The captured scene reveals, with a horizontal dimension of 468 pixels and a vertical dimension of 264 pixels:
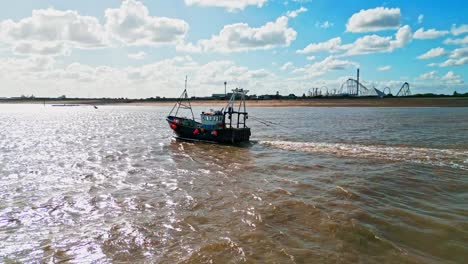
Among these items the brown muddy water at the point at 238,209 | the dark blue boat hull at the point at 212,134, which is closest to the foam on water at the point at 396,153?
the brown muddy water at the point at 238,209

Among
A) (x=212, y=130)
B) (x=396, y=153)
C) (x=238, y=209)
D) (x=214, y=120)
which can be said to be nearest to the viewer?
(x=238, y=209)

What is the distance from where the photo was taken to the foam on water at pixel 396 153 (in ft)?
75.5

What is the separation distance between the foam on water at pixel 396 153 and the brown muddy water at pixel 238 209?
186 millimetres

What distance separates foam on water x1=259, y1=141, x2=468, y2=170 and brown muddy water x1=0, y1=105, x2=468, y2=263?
186 millimetres

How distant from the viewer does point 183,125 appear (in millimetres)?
38219

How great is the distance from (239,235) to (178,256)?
2215 millimetres

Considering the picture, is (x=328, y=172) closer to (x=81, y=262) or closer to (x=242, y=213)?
(x=242, y=213)

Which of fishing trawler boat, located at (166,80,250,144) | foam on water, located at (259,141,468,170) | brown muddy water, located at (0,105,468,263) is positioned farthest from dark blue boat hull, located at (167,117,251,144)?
brown muddy water, located at (0,105,468,263)

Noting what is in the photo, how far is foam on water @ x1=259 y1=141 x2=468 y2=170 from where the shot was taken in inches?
906

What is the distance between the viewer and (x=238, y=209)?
1358 cm

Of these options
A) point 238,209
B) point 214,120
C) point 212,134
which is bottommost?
point 238,209

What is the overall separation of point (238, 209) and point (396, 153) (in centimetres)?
1764

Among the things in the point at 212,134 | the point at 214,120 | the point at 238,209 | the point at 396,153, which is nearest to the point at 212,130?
the point at 212,134

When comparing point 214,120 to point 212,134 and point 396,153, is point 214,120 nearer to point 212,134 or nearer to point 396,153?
point 212,134
